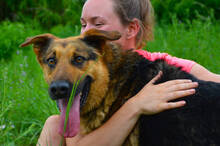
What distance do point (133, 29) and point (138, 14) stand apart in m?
0.31

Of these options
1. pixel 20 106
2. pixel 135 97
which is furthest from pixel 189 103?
pixel 20 106

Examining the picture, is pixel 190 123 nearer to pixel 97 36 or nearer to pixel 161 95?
pixel 161 95

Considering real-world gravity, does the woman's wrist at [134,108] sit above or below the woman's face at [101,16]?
below

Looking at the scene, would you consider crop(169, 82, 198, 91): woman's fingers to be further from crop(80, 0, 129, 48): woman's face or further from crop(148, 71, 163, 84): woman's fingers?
crop(80, 0, 129, 48): woman's face

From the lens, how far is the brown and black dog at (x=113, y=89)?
244 centimetres

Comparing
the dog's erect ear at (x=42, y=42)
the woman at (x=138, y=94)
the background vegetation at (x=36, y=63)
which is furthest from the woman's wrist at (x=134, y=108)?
the dog's erect ear at (x=42, y=42)

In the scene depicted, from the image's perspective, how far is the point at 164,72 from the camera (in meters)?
2.81

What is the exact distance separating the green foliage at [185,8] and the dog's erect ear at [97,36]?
14.5 feet

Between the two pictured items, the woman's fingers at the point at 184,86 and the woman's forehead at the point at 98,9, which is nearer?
the woman's fingers at the point at 184,86

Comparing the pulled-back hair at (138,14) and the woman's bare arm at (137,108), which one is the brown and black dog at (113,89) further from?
the pulled-back hair at (138,14)

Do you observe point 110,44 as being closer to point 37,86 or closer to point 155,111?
point 155,111

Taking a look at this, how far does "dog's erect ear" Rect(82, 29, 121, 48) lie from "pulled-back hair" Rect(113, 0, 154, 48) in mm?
761

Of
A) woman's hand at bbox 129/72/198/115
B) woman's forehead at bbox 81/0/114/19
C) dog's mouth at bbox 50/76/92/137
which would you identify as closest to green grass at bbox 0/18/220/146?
dog's mouth at bbox 50/76/92/137

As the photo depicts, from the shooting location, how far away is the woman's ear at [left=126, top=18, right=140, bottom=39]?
3574mm
